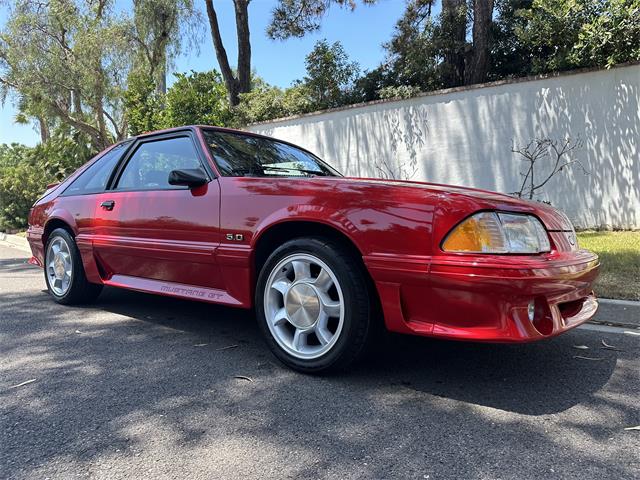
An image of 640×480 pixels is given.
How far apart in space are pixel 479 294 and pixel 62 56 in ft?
49.3

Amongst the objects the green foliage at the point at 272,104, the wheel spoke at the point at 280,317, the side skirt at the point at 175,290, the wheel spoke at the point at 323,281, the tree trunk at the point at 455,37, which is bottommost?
the wheel spoke at the point at 280,317

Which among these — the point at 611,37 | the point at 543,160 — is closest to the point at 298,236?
the point at 543,160

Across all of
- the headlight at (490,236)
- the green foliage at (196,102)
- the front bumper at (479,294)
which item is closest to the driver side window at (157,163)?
the front bumper at (479,294)

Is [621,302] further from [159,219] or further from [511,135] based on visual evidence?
[511,135]

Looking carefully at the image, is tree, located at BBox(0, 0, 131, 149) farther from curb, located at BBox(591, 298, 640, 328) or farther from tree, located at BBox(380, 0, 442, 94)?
curb, located at BBox(591, 298, 640, 328)

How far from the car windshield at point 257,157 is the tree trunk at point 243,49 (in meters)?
10.8

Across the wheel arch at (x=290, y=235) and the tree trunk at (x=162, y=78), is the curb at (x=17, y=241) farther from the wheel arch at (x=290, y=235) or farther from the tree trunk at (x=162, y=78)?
the wheel arch at (x=290, y=235)

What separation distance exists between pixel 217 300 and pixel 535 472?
81.8 inches

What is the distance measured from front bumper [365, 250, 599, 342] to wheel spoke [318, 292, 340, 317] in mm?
277

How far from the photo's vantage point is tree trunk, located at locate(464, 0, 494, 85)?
31.9 feet

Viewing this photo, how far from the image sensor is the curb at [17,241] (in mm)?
11185

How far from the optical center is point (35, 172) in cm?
1612

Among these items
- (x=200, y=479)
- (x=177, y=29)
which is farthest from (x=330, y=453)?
(x=177, y=29)

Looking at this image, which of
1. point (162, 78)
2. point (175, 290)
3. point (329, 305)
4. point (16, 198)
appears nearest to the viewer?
point (329, 305)
